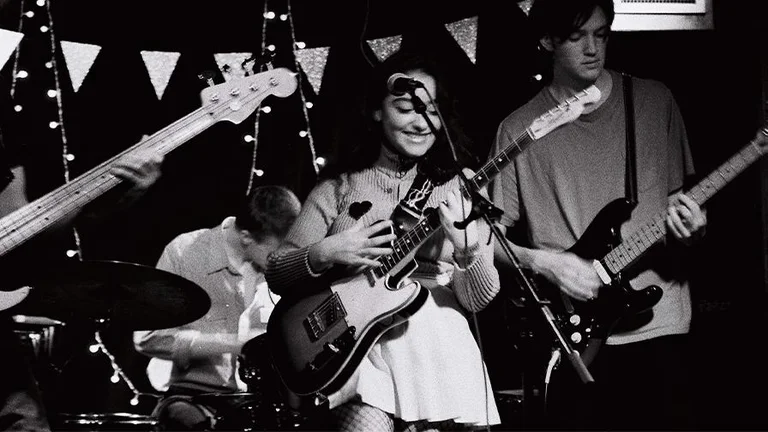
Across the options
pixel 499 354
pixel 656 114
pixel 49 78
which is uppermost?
pixel 49 78

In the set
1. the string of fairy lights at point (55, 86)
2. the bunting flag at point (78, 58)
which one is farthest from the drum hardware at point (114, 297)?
the bunting flag at point (78, 58)

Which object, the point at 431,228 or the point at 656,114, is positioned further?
the point at 656,114

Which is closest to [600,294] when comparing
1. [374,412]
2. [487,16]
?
[374,412]

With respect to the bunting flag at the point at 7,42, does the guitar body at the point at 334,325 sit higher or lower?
lower

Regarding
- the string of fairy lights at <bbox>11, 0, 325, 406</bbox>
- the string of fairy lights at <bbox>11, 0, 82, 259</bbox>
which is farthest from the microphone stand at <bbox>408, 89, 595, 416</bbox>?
the string of fairy lights at <bbox>11, 0, 82, 259</bbox>

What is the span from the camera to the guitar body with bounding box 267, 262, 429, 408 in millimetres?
3057

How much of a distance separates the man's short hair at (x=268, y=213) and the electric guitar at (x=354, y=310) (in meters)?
1.36

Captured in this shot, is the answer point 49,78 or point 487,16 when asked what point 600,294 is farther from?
point 49,78

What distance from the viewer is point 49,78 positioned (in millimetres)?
4906

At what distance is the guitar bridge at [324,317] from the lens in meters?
3.19

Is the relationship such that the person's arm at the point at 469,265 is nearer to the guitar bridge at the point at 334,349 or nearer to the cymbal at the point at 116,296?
the guitar bridge at the point at 334,349

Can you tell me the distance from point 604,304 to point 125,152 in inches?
66.8

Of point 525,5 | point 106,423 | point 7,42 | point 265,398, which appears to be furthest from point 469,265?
point 7,42

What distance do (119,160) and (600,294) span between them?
66.2 inches
